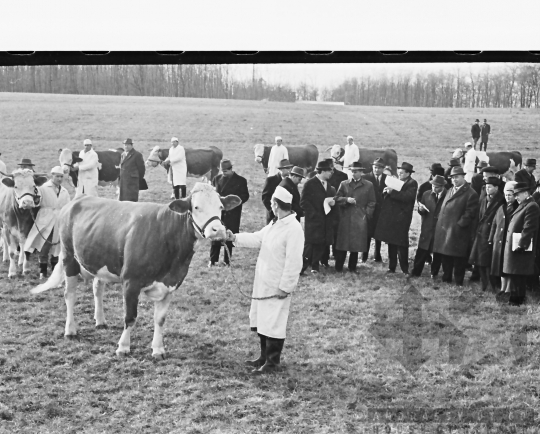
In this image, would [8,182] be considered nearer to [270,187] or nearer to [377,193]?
[270,187]

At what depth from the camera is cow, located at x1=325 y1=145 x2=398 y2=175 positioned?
29.9 feet

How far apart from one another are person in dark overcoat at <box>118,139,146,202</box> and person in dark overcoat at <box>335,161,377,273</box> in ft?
12.5

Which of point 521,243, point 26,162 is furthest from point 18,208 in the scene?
point 521,243

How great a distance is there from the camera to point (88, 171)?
12.4m

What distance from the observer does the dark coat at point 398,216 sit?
10.3m

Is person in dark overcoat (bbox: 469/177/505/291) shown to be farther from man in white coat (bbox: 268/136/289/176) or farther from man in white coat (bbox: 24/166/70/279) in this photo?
man in white coat (bbox: 24/166/70/279)

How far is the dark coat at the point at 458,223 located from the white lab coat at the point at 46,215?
18.9ft

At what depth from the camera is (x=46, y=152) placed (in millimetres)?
9000

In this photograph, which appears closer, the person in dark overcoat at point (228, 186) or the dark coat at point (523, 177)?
the dark coat at point (523, 177)

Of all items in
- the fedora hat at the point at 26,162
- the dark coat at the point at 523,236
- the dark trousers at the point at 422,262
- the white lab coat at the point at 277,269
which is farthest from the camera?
the dark trousers at the point at 422,262

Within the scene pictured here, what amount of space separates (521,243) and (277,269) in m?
3.76

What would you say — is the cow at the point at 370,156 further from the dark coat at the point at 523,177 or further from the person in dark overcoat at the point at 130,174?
the person in dark overcoat at the point at 130,174

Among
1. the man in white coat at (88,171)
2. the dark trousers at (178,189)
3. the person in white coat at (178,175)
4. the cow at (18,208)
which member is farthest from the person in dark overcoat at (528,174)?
the dark trousers at (178,189)

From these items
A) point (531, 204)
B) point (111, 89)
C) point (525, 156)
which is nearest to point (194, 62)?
point (111, 89)
